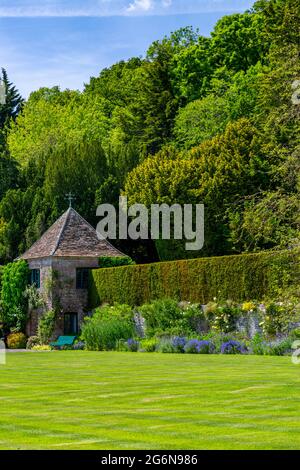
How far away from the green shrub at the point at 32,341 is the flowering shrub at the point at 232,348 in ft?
54.5

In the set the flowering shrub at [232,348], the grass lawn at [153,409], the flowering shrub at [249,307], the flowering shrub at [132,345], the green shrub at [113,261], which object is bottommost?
the flowering shrub at [132,345]

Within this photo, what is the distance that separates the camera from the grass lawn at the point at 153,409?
35.8ft

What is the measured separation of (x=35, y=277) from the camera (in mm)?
49719

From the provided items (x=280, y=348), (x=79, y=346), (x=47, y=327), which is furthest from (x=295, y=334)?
(x=47, y=327)

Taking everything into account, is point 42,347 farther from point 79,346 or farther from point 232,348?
point 232,348

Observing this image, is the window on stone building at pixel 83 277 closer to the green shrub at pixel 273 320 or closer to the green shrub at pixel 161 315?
the green shrub at pixel 161 315

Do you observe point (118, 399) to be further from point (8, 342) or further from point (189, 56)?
point (189, 56)

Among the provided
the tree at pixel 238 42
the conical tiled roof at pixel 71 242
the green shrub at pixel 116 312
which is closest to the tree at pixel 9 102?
the tree at pixel 238 42

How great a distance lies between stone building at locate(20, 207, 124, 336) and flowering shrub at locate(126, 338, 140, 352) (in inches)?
390

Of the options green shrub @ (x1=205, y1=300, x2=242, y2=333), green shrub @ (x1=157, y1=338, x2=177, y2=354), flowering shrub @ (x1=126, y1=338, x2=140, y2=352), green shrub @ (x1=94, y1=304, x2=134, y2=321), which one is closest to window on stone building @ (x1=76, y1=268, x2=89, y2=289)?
green shrub @ (x1=94, y1=304, x2=134, y2=321)

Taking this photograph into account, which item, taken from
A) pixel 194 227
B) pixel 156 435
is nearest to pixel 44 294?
pixel 194 227

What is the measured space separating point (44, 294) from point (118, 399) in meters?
33.4

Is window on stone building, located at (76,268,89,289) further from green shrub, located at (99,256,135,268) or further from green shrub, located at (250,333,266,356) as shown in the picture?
green shrub, located at (250,333,266,356)

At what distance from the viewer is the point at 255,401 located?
14.6 metres
